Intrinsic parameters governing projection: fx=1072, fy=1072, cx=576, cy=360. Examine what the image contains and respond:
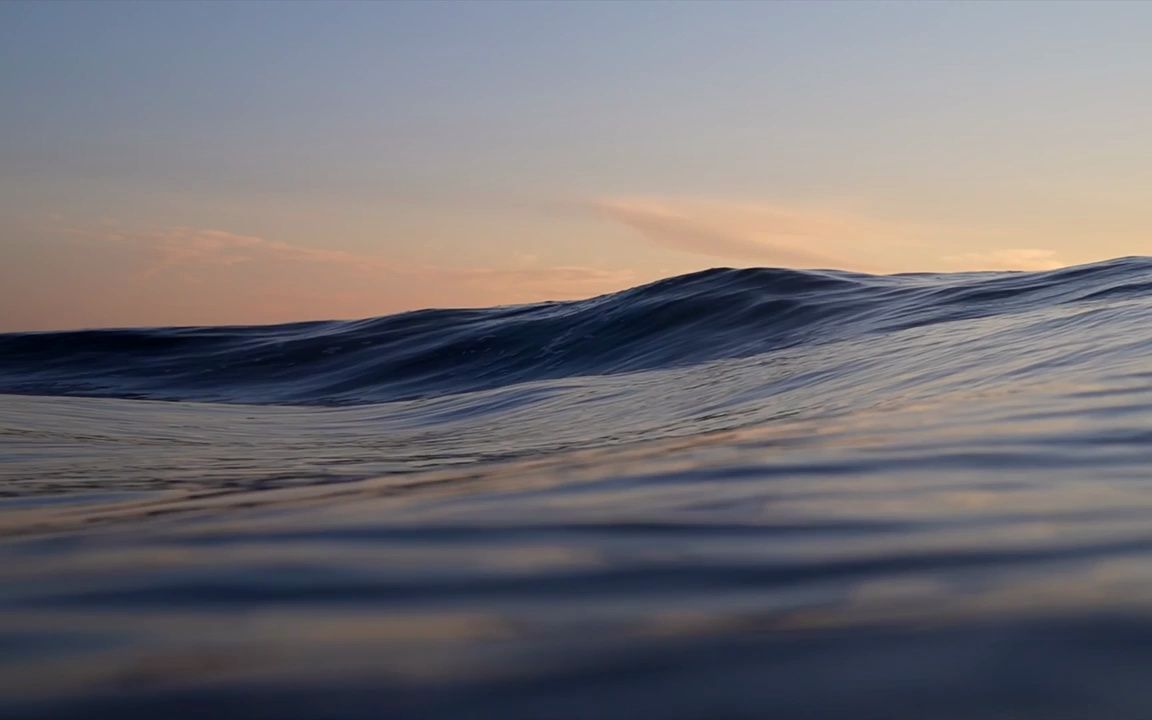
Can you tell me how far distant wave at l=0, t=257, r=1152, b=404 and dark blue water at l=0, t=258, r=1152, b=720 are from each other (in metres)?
4.92

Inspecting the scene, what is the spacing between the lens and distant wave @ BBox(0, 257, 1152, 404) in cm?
891

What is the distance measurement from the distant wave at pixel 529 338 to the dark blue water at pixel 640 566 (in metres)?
4.92

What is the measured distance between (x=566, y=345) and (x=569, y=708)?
10297 mm

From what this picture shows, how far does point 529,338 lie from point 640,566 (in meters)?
10.7

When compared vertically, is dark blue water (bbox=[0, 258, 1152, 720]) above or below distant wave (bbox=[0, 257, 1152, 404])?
below

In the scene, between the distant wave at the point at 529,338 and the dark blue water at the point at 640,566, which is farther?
the distant wave at the point at 529,338

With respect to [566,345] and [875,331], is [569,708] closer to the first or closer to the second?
[875,331]

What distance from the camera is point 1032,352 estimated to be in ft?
13.9

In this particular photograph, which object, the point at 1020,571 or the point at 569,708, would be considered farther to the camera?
the point at 1020,571

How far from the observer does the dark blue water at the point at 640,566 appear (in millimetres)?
925

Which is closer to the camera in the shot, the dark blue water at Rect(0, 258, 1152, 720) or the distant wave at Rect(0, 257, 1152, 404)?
the dark blue water at Rect(0, 258, 1152, 720)

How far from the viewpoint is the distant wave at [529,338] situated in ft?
29.2

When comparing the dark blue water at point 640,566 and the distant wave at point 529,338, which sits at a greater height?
the distant wave at point 529,338

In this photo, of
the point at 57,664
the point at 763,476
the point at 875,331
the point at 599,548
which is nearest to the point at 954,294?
the point at 875,331
